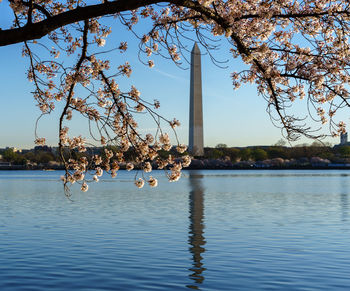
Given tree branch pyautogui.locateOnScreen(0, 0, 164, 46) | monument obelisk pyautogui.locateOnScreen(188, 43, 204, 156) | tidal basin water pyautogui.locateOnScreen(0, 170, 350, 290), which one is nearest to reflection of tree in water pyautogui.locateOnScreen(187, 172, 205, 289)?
tidal basin water pyautogui.locateOnScreen(0, 170, 350, 290)

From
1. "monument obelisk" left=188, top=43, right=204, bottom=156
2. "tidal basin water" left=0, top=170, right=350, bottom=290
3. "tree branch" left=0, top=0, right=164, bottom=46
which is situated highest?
"monument obelisk" left=188, top=43, right=204, bottom=156

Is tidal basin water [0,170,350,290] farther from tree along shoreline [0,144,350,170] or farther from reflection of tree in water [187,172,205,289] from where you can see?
tree along shoreline [0,144,350,170]

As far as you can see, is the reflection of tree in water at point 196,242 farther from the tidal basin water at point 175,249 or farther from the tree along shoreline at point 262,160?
the tree along shoreline at point 262,160

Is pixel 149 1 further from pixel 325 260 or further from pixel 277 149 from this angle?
pixel 277 149

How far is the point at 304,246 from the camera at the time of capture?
58.5 ft

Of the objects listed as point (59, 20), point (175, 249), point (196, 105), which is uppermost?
point (196, 105)

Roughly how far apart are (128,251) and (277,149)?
588ft

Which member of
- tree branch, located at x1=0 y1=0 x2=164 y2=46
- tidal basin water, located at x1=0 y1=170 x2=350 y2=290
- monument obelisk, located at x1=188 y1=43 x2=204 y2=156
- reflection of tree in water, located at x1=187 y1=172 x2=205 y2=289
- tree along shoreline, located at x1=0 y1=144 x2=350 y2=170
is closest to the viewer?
tree branch, located at x1=0 y1=0 x2=164 y2=46

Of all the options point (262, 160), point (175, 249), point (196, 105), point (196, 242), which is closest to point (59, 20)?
point (175, 249)

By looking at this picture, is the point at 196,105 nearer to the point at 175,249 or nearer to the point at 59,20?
the point at 175,249

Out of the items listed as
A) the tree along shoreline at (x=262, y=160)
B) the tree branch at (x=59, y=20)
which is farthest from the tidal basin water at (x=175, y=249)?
the tree along shoreline at (x=262, y=160)

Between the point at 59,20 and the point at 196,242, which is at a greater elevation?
the point at 59,20

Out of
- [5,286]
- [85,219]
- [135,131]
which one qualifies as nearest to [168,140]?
[135,131]

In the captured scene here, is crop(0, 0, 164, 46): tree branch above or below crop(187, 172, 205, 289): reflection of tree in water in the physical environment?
above
